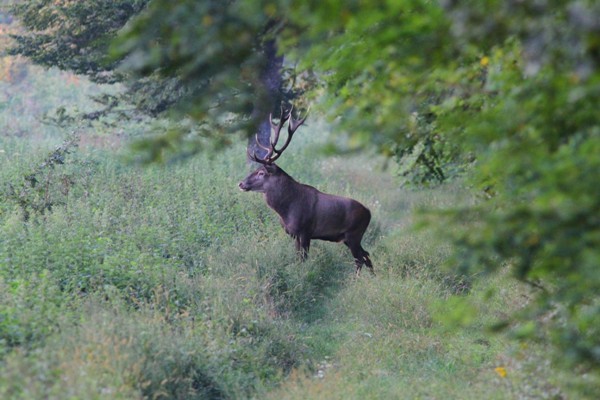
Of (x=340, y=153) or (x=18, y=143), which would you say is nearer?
(x=340, y=153)

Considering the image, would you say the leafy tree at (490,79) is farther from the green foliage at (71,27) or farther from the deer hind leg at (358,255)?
the green foliage at (71,27)

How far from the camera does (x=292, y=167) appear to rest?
2053 centimetres

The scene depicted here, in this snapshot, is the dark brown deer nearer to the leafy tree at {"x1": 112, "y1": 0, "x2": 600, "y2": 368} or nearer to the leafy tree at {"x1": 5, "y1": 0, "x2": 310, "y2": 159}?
the leafy tree at {"x1": 5, "y1": 0, "x2": 310, "y2": 159}

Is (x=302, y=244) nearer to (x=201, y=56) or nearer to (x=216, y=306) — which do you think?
(x=216, y=306)

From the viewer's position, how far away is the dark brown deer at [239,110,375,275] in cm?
1359

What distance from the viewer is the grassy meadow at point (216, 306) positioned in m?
7.27

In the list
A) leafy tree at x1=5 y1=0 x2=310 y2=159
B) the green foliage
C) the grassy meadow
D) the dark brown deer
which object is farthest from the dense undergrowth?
the green foliage

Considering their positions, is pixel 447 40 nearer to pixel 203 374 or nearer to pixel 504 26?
pixel 504 26

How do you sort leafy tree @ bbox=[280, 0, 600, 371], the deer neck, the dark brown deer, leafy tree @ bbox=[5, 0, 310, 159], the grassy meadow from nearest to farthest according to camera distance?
leafy tree @ bbox=[280, 0, 600, 371]
leafy tree @ bbox=[5, 0, 310, 159]
the grassy meadow
the dark brown deer
the deer neck

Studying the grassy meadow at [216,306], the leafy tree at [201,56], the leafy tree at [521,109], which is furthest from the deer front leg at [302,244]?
the leafy tree at [521,109]

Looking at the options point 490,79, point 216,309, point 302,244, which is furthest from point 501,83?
point 302,244

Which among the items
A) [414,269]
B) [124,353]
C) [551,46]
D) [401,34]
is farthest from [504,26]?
[414,269]

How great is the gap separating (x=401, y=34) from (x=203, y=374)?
4085 millimetres

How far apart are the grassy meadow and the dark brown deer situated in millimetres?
267
